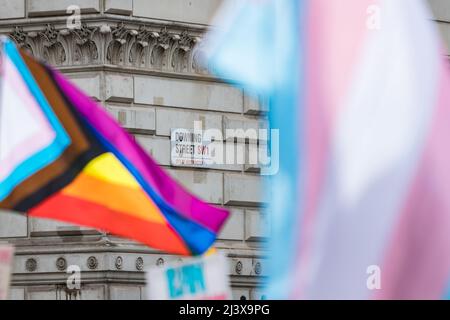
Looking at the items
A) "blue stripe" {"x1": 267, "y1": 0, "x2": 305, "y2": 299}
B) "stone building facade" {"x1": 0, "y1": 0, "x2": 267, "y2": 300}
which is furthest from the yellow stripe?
"stone building facade" {"x1": 0, "y1": 0, "x2": 267, "y2": 300}

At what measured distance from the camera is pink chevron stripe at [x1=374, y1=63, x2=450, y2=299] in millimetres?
9047

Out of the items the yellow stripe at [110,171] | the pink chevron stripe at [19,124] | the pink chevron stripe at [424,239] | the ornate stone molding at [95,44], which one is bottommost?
the pink chevron stripe at [424,239]

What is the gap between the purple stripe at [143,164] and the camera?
10.6 meters

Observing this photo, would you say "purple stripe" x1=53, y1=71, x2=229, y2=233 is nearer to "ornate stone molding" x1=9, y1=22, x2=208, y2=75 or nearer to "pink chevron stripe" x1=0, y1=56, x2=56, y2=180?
"pink chevron stripe" x1=0, y1=56, x2=56, y2=180

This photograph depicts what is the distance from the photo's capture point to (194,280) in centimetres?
981

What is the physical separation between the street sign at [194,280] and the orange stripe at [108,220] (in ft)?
Answer: 1.67

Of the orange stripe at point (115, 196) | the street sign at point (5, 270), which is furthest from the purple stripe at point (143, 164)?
the street sign at point (5, 270)

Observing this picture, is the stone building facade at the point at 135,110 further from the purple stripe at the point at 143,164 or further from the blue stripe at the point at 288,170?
the blue stripe at the point at 288,170

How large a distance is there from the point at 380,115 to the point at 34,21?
9815mm

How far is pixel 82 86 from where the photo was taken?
18.7m

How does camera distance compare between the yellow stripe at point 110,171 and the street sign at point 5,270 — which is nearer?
the street sign at point 5,270

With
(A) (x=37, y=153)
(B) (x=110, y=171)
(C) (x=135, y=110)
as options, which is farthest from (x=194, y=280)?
(C) (x=135, y=110)

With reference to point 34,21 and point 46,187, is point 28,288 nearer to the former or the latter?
point 34,21
